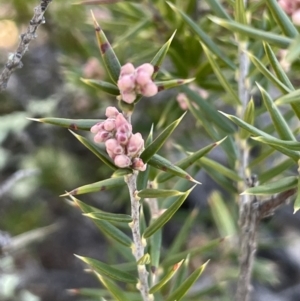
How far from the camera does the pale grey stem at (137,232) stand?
0.33m

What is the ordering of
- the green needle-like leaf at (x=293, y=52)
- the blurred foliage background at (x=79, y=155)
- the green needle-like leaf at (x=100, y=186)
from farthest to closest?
the blurred foliage background at (x=79, y=155), the green needle-like leaf at (x=100, y=186), the green needle-like leaf at (x=293, y=52)

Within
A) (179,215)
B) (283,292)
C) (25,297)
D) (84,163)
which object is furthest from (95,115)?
(283,292)

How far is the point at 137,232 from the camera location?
14.2 inches

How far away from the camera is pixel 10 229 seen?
2.71ft

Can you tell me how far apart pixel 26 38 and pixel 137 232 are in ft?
0.54

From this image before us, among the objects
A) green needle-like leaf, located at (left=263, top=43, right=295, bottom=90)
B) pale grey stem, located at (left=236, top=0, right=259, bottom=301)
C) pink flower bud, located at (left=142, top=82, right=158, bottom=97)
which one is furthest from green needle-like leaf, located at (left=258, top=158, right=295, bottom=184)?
pink flower bud, located at (left=142, top=82, right=158, bottom=97)

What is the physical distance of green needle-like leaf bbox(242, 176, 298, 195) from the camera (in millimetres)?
363

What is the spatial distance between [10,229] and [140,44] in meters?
0.40

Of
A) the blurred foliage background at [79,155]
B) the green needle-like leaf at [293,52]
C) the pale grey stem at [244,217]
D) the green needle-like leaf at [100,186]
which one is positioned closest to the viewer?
the green needle-like leaf at [293,52]

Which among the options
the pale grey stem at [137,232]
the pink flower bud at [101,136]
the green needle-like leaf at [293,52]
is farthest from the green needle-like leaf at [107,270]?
the green needle-like leaf at [293,52]

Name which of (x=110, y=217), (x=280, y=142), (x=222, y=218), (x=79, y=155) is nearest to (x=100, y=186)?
(x=110, y=217)

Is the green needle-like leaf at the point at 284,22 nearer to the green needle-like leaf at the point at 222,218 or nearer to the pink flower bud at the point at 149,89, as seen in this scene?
the pink flower bud at the point at 149,89

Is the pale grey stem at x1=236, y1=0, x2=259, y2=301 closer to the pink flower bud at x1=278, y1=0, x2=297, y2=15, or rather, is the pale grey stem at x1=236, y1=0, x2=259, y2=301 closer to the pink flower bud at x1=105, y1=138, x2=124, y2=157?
the pink flower bud at x1=278, y1=0, x2=297, y2=15

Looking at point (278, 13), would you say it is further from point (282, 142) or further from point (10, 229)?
point (10, 229)
